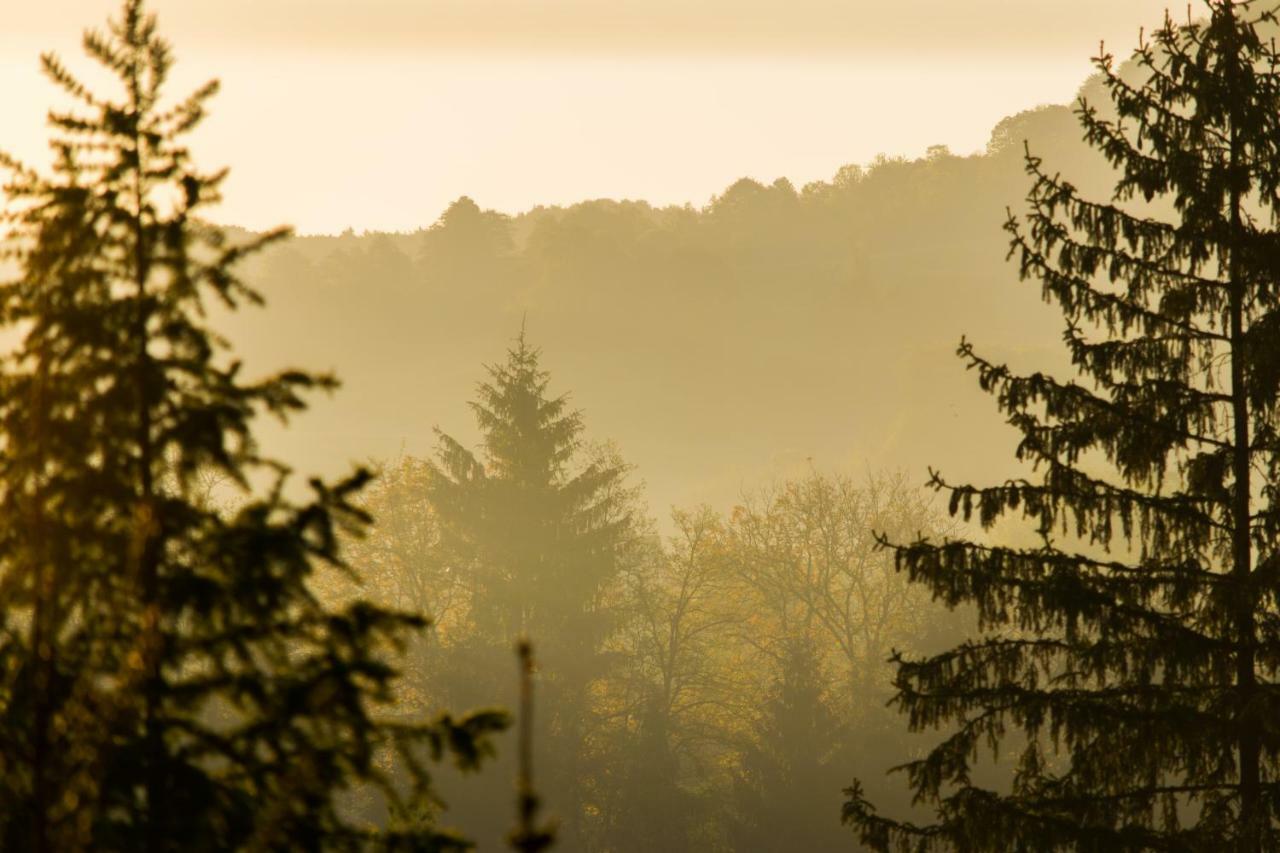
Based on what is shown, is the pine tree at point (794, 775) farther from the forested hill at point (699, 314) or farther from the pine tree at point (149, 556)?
the forested hill at point (699, 314)

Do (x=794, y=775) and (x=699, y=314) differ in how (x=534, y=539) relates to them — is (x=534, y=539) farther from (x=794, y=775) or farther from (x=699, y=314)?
(x=699, y=314)

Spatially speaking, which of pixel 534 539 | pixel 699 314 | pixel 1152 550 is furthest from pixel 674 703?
pixel 699 314

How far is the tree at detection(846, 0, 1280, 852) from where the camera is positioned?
1087 centimetres

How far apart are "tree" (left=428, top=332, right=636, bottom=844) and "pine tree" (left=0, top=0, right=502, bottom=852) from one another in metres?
35.6

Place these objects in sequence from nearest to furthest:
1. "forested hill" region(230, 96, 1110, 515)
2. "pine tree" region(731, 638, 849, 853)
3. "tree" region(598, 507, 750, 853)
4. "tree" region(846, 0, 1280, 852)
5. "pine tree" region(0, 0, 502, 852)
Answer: "pine tree" region(0, 0, 502, 852)
"tree" region(846, 0, 1280, 852)
"pine tree" region(731, 638, 849, 853)
"tree" region(598, 507, 750, 853)
"forested hill" region(230, 96, 1110, 515)

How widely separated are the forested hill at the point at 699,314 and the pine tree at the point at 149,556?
100975 mm

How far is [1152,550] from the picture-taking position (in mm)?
11289

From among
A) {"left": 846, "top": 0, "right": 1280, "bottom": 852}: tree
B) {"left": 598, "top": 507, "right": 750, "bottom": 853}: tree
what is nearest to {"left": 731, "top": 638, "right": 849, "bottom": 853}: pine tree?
{"left": 598, "top": 507, "right": 750, "bottom": 853}: tree

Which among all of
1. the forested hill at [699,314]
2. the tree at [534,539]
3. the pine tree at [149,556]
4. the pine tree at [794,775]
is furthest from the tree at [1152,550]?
the forested hill at [699,314]

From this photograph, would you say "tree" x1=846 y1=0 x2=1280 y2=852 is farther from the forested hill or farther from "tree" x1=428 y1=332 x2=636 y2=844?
the forested hill

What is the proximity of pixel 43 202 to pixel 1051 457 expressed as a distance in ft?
27.1

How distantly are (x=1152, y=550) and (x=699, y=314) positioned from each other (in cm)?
12745

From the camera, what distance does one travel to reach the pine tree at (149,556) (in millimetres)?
5352

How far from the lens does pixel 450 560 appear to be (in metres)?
46.3
